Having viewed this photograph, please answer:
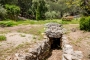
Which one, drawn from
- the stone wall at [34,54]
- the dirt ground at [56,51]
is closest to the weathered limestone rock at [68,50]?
the dirt ground at [56,51]

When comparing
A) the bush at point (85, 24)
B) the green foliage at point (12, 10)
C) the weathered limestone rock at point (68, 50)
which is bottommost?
the weathered limestone rock at point (68, 50)

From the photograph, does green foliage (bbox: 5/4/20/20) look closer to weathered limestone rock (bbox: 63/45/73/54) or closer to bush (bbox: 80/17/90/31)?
bush (bbox: 80/17/90/31)

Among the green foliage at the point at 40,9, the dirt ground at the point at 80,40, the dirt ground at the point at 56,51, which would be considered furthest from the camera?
the green foliage at the point at 40,9

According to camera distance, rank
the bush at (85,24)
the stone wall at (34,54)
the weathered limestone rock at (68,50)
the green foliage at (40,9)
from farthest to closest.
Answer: the green foliage at (40,9) → the bush at (85,24) → the weathered limestone rock at (68,50) → the stone wall at (34,54)

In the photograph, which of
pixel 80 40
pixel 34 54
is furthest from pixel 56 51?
pixel 34 54

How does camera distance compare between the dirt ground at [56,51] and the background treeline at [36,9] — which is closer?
the dirt ground at [56,51]

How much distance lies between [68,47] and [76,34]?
15.3 feet

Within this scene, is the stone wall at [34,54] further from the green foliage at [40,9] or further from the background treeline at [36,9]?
the green foliage at [40,9]

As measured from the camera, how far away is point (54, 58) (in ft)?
45.3

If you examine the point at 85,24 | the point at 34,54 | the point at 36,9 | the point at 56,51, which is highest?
the point at 36,9

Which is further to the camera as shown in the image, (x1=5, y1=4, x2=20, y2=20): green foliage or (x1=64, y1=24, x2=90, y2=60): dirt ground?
(x1=5, y1=4, x2=20, y2=20): green foliage

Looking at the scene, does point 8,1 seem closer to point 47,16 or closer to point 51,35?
point 47,16

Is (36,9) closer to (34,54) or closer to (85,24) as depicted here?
(85,24)

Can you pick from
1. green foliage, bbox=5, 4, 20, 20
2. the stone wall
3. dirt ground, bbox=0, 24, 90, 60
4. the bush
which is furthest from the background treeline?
the stone wall
